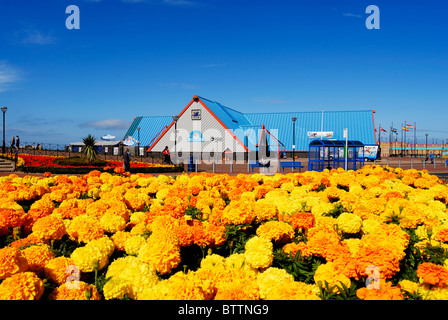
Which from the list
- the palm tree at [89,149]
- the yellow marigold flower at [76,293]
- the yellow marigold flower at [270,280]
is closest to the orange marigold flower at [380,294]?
the yellow marigold flower at [270,280]

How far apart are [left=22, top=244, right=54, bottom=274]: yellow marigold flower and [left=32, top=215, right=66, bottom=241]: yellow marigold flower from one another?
325mm

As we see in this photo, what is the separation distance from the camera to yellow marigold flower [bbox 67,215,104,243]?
2.66 meters

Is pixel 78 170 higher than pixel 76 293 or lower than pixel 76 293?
higher

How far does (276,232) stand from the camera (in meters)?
2.55

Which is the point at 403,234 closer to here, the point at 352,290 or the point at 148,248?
the point at 352,290

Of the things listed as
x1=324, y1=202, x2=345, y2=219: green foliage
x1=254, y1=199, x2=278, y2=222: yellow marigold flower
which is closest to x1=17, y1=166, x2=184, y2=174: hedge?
x1=324, y1=202, x2=345, y2=219: green foliage

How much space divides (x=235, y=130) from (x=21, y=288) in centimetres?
4182

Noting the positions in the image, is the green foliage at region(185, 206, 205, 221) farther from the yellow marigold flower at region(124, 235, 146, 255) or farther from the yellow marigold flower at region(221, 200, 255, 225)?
the yellow marigold flower at region(124, 235, 146, 255)

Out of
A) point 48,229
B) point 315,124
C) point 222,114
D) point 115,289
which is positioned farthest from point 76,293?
point 315,124

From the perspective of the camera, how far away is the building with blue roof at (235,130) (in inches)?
1623

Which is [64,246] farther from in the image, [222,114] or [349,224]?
[222,114]

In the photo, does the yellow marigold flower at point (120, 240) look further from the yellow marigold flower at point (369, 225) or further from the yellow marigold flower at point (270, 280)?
the yellow marigold flower at point (369, 225)

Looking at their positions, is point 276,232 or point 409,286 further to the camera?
point 276,232

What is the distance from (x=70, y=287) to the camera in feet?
6.36
